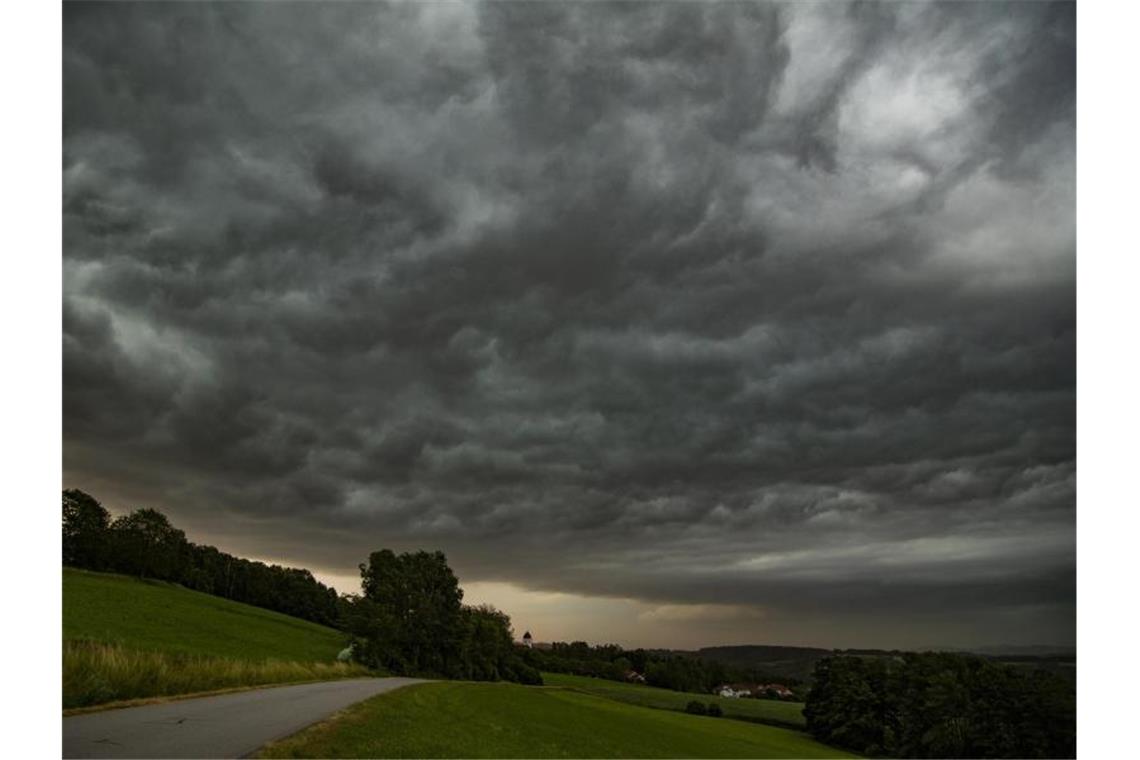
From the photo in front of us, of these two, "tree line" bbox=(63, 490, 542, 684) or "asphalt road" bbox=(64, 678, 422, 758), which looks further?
"tree line" bbox=(63, 490, 542, 684)

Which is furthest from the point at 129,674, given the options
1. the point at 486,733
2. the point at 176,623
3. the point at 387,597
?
the point at 387,597

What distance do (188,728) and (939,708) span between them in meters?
79.1

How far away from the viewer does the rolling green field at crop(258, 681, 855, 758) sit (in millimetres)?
17781

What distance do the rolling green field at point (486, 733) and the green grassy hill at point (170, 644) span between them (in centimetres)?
583

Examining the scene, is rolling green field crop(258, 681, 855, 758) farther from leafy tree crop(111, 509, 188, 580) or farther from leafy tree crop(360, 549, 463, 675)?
leafy tree crop(111, 509, 188, 580)

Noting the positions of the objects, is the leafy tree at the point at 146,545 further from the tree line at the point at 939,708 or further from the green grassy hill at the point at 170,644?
the tree line at the point at 939,708

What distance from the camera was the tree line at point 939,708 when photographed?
53.9m

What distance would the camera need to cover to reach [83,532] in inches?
3349

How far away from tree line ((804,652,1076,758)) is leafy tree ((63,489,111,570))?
8437 cm

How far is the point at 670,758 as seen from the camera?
116 feet

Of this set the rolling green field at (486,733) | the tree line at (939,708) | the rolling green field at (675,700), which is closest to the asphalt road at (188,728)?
the rolling green field at (486,733)

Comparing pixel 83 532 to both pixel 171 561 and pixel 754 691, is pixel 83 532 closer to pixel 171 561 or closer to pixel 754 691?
pixel 171 561

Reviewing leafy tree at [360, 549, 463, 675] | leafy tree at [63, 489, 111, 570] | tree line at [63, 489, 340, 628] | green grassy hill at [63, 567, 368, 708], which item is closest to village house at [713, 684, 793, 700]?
leafy tree at [360, 549, 463, 675]
